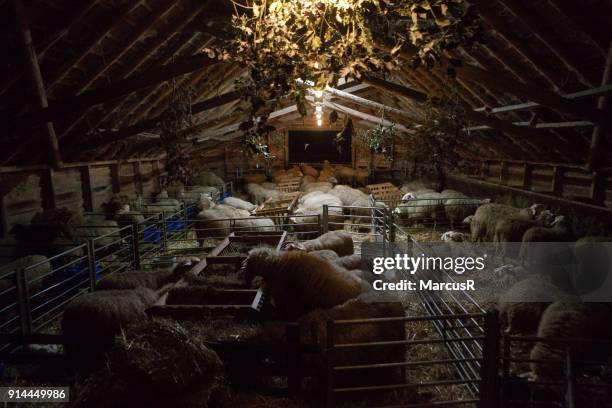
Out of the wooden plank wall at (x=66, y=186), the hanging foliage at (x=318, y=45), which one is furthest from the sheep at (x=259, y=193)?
the hanging foliage at (x=318, y=45)

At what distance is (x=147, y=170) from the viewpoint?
14.2 m

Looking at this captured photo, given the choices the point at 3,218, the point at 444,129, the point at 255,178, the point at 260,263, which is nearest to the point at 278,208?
the point at 444,129

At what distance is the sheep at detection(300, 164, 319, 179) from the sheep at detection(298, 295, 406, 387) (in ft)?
47.3

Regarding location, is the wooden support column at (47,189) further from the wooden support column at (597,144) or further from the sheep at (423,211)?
the wooden support column at (597,144)

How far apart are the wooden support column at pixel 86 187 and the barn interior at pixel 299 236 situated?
90 millimetres

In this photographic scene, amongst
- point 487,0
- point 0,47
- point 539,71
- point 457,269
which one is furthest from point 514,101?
point 0,47

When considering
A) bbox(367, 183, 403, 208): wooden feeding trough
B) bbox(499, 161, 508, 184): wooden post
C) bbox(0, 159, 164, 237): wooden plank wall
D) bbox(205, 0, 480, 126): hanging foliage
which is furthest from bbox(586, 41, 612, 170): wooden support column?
bbox(0, 159, 164, 237): wooden plank wall

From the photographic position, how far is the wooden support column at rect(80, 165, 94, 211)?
1003 cm

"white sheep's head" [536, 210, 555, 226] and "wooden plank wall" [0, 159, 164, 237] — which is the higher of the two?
"wooden plank wall" [0, 159, 164, 237]

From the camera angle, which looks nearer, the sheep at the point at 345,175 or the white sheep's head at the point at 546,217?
the white sheep's head at the point at 546,217

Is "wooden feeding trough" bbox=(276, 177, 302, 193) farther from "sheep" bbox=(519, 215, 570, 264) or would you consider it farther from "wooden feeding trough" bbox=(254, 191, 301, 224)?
"sheep" bbox=(519, 215, 570, 264)

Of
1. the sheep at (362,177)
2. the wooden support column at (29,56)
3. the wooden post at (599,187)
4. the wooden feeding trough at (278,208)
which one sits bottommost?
the wooden feeding trough at (278,208)

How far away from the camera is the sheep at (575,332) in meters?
4.07

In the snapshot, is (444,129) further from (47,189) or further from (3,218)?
(47,189)
